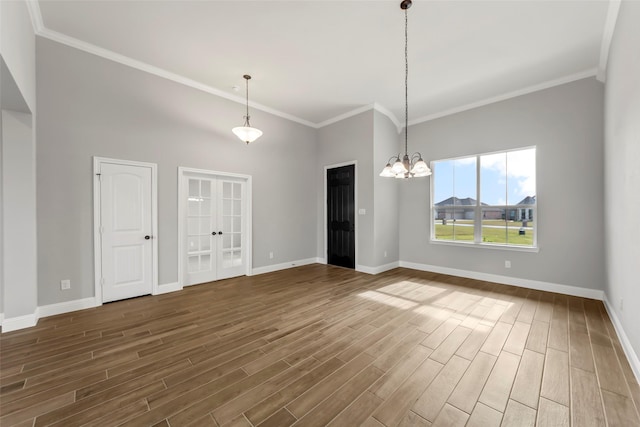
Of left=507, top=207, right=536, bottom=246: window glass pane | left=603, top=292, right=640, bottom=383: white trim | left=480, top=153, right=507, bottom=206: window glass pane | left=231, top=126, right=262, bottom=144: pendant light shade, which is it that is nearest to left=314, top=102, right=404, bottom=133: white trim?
left=480, top=153, right=507, bottom=206: window glass pane

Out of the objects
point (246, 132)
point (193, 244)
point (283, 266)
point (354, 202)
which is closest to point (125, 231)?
point (193, 244)

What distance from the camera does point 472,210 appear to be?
495 centimetres

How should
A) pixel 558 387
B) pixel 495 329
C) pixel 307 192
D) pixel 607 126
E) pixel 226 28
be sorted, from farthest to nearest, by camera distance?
pixel 307 192 → pixel 607 126 → pixel 226 28 → pixel 495 329 → pixel 558 387

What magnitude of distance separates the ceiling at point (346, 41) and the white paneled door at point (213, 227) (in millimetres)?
1826

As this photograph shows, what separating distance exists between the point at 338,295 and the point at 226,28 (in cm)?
403

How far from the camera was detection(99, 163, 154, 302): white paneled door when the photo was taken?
3.54m

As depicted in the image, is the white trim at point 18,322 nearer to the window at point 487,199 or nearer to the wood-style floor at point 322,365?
the wood-style floor at point 322,365

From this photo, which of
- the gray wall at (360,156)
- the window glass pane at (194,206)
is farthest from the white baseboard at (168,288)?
the gray wall at (360,156)

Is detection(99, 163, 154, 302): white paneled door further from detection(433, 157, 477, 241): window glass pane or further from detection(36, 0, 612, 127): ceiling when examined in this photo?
detection(433, 157, 477, 241): window glass pane

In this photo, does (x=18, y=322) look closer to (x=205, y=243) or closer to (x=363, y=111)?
(x=205, y=243)

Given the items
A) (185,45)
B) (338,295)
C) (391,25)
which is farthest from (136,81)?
(338,295)

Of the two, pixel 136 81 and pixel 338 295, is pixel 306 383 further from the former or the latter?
pixel 136 81

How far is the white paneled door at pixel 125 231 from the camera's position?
11.6ft

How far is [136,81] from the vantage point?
380cm
